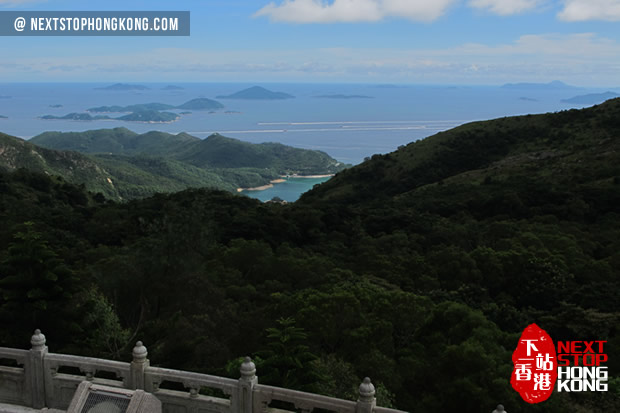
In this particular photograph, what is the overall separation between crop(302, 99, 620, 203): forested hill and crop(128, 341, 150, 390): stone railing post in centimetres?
5932

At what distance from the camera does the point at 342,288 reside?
19484 mm

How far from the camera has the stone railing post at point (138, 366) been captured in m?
9.93

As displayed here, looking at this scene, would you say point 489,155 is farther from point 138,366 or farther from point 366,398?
point 138,366

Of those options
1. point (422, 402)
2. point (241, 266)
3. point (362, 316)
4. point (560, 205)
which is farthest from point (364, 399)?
point (560, 205)

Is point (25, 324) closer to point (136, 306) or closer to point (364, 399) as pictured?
point (136, 306)

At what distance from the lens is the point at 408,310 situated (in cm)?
1736

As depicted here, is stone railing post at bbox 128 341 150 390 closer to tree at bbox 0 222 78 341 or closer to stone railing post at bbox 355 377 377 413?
stone railing post at bbox 355 377 377 413

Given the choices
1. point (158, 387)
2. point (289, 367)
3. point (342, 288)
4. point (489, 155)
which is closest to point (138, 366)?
point (158, 387)

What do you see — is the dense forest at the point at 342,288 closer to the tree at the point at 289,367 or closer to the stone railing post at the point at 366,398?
the tree at the point at 289,367

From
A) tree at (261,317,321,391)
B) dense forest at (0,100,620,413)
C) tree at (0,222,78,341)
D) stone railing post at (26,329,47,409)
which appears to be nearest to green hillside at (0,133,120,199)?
dense forest at (0,100,620,413)

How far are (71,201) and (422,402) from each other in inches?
2559

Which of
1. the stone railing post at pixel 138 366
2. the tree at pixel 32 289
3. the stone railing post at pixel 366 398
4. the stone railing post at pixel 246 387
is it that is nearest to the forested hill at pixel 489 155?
the tree at pixel 32 289

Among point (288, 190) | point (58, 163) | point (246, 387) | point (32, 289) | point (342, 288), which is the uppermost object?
point (58, 163)

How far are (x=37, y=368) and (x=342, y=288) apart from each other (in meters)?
11.2
